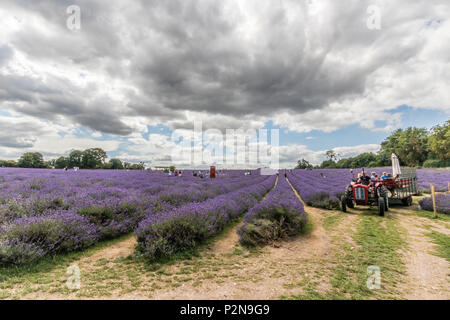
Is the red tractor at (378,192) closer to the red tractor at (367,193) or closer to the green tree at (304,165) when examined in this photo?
the red tractor at (367,193)

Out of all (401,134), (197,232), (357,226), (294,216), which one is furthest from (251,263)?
(401,134)

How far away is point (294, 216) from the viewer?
480 centimetres

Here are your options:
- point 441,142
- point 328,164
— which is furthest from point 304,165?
point 441,142

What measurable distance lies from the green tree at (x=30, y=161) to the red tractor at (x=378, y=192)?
232ft

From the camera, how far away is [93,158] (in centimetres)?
5797

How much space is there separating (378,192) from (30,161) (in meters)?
74.2

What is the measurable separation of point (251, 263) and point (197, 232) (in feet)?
4.36

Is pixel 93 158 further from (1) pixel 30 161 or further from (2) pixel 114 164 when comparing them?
(1) pixel 30 161

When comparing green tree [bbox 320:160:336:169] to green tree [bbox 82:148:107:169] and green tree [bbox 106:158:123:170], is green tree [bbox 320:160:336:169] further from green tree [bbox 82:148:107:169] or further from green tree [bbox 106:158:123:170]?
green tree [bbox 82:148:107:169]

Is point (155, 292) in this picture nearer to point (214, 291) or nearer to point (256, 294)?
point (214, 291)

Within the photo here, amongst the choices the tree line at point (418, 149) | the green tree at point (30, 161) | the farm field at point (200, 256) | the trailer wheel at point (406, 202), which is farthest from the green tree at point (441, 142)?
the green tree at point (30, 161)

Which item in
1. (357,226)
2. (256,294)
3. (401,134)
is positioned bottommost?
(357,226)

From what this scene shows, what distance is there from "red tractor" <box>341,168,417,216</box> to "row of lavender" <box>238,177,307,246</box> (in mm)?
4506

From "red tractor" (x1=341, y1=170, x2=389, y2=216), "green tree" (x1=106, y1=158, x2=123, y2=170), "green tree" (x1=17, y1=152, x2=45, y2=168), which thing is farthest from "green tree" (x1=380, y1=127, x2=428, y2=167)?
"green tree" (x1=17, y1=152, x2=45, y2=168)
